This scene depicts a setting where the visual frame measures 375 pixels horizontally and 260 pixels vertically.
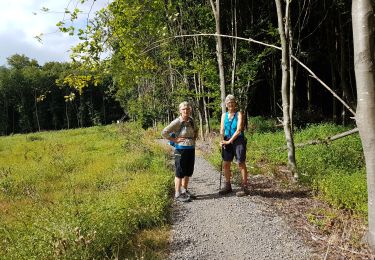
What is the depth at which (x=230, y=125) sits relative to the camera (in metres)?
7.55

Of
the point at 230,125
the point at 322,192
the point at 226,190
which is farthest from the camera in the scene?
the point at 226,190

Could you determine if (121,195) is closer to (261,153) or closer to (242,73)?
(261,153)

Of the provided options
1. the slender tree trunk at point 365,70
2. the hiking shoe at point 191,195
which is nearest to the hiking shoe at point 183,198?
the hiking shoe at point 191,195

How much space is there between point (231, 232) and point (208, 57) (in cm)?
1309

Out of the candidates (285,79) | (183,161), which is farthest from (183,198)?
(285,79)

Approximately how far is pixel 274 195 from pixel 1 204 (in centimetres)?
637

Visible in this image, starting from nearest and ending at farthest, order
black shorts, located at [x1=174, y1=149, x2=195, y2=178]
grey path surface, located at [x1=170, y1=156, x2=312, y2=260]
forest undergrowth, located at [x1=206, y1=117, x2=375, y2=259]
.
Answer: grey path surface, located at [x1=170, y1=156, x2=312, y2=260]
forest undergrowth, located at [x1=206, y1=117, x2=375, y2=259]
black shorts, located at [x1=174, y1=149, x2=195, y2=178]

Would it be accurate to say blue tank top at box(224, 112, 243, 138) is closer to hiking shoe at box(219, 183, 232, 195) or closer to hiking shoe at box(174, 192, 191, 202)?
hiking shoe at box(219, 183, 232, 195)

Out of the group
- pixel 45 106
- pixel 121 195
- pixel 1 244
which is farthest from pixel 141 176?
pixel 45 106

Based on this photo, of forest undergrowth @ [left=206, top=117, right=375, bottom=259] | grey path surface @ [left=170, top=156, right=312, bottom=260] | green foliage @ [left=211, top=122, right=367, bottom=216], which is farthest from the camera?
Result: green foliage @ [left=211, top=122, right=367, bottom=216]

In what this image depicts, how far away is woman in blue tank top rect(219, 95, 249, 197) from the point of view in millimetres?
7367

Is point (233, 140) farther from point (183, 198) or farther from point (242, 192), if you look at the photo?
point (183, 198)

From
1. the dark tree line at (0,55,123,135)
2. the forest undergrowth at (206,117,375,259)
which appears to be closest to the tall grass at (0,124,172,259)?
the forest undergrowth at (206,117,375,259)

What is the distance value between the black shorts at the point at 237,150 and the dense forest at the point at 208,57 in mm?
2211
